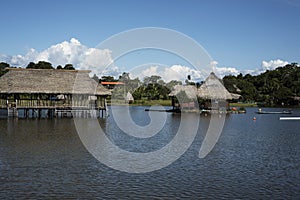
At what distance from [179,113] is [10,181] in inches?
1363

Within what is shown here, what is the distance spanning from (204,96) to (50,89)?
19666mm

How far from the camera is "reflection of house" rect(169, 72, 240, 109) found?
1813 inches

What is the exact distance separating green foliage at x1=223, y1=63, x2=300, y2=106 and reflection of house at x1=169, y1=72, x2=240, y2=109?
26275mm

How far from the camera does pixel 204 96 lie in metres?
46.9

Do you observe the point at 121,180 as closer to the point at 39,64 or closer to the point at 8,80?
the point at 8,80

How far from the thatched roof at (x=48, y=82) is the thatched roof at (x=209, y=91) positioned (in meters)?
13.7

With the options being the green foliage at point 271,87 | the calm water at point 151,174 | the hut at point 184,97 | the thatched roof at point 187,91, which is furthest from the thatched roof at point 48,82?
the green foliage at point 271,87

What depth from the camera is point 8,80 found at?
34.7 meters

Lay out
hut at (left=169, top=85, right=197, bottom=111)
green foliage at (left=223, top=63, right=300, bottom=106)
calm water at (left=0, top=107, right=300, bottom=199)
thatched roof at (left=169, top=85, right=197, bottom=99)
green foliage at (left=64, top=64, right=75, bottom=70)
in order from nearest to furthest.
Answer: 1. calm water at (left=0, top=107, right=300, bottom=199)
2. hut at (left=169, top=85, right=197, bottom=111)
3. thatched roof at (left=169, top=85, right=197, bottom=99)
4. green foliage at (left=223, top=63, right=300, bottom=106)
5. green foliage at (left=64, top=64, right=75, bottom=70)

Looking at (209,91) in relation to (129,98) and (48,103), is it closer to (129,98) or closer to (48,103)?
(48,103)

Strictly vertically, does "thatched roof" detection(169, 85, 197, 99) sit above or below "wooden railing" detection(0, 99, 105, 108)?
above

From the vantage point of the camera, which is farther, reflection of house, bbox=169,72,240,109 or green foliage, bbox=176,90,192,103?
green foliage, bbox=176,90,192,103

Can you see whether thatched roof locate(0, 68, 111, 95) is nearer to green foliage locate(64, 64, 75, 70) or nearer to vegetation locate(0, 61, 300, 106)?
vegetation locate(0, 61, 300, 106)

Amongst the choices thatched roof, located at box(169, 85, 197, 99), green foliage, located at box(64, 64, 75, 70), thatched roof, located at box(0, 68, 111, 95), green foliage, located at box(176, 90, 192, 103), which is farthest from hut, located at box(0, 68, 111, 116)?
green foliage, located at box(64, 64, 75, 70)
